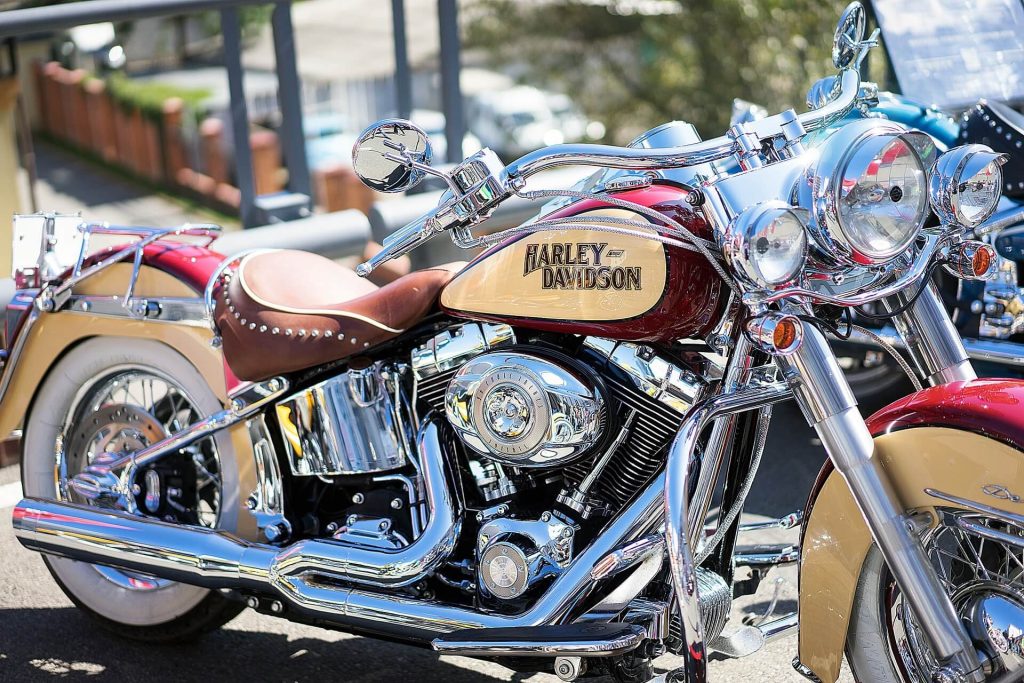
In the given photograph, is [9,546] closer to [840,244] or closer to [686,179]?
[686,179]

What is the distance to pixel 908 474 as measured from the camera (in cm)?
243

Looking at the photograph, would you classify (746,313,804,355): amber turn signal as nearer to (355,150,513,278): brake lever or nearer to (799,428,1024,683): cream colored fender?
(799,428,1024,683): cream colored fender

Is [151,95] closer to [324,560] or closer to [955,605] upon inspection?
[324,560]

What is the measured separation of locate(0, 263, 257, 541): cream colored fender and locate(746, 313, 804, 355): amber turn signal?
59.1 inches

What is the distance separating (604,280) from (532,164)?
12.2 inches

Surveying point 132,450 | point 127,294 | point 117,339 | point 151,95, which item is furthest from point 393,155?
point 151,95

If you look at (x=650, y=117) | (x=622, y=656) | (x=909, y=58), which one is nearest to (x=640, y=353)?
(x=622, y=656)

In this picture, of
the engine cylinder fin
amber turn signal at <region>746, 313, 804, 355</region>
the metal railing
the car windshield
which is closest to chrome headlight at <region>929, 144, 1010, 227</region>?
amber turn signal at <region>746, 313, 804, 355</region>

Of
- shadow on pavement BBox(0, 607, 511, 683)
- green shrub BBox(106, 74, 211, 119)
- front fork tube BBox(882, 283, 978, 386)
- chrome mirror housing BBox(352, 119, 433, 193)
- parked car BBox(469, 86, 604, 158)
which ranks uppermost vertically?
green shrub BBox(106, 74, 211, 119)

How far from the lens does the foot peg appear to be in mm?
2604

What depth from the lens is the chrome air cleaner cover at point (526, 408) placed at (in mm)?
2688

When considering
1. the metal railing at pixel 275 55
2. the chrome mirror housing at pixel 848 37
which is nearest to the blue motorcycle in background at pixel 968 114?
the chrome mirror housing at pixel 848 37

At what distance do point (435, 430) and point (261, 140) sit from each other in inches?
768

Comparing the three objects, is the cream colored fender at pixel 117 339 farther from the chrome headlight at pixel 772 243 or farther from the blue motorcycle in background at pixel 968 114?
the blue motorcycle in background at pixel 968 114
